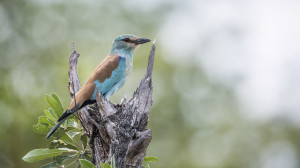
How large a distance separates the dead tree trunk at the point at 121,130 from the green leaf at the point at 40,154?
16.8 inches

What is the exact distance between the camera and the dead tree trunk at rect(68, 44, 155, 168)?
228 inches

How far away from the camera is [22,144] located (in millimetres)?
18219

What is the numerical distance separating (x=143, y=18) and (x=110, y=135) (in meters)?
20.5

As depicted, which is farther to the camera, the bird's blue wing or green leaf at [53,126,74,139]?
the bird's blue wing

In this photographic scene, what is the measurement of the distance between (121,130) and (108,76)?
197cm

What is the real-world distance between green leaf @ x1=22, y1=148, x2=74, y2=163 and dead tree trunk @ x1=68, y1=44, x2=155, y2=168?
427 millimetres

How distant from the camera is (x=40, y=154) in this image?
6199 millimetres

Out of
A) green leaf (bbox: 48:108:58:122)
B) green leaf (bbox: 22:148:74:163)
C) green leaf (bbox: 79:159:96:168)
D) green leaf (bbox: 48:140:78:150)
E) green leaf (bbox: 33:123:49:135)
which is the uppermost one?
green leaf (bbox: 48:108:58:122)

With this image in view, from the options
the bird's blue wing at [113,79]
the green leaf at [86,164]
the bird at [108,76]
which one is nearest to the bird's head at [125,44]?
the bird at [108,76]

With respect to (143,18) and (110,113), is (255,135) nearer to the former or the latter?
(143,18)

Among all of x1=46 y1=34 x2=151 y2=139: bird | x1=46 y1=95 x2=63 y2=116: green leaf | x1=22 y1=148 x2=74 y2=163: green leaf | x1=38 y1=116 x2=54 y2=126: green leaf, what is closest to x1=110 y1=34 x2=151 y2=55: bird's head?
x1=46 y1=34 x2=151 y2=139: bird

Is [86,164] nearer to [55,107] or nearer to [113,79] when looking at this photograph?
[55,107]

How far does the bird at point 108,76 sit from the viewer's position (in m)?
6.46

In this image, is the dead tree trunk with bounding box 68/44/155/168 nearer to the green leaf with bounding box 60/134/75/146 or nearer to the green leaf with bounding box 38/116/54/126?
the green leaf with bounding box 60/134/75/146
